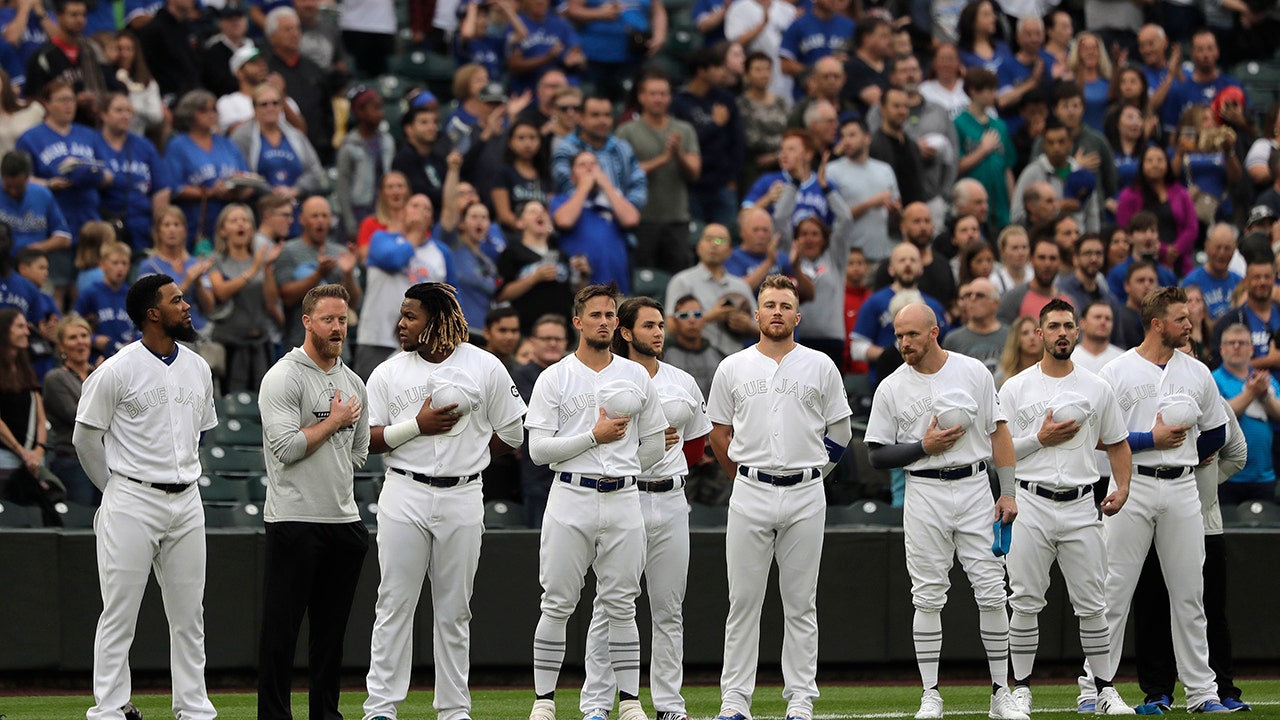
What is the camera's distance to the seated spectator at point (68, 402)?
12117 mm

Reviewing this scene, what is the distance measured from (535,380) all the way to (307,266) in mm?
2606

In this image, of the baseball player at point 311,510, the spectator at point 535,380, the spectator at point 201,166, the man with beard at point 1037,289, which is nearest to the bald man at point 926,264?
the man with beard at point 1037,289

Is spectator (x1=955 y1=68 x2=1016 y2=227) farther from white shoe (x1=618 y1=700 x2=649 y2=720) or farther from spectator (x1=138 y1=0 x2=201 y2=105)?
white shoe (x1=618 y1=700 x2=649 y2=720)

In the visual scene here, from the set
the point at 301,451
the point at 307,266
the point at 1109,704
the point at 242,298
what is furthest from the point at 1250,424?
the point at 242,298

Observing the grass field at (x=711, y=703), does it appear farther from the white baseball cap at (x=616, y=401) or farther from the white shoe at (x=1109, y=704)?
the white baseball cap at (x=616, y=401)

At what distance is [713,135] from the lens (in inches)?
666

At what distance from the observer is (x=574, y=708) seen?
10.5 meters

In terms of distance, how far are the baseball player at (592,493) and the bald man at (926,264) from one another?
5.78 m

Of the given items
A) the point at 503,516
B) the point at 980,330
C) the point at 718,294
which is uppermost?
the point at 718,294

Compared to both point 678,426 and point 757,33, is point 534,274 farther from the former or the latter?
point 757,33

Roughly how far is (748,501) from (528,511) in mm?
3221

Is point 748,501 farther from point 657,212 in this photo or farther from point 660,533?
point 657,212

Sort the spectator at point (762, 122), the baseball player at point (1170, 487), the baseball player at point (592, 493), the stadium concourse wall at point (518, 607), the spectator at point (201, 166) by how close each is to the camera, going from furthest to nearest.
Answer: the spectator at point (762, 122) < the spectator at point (201, 166) < the stadium concourse wall at point (518, 607) < the baseball player at point (1170, 487) < the baseball player at point (592, 493)

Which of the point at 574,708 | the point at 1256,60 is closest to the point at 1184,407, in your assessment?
the point at 574,708
